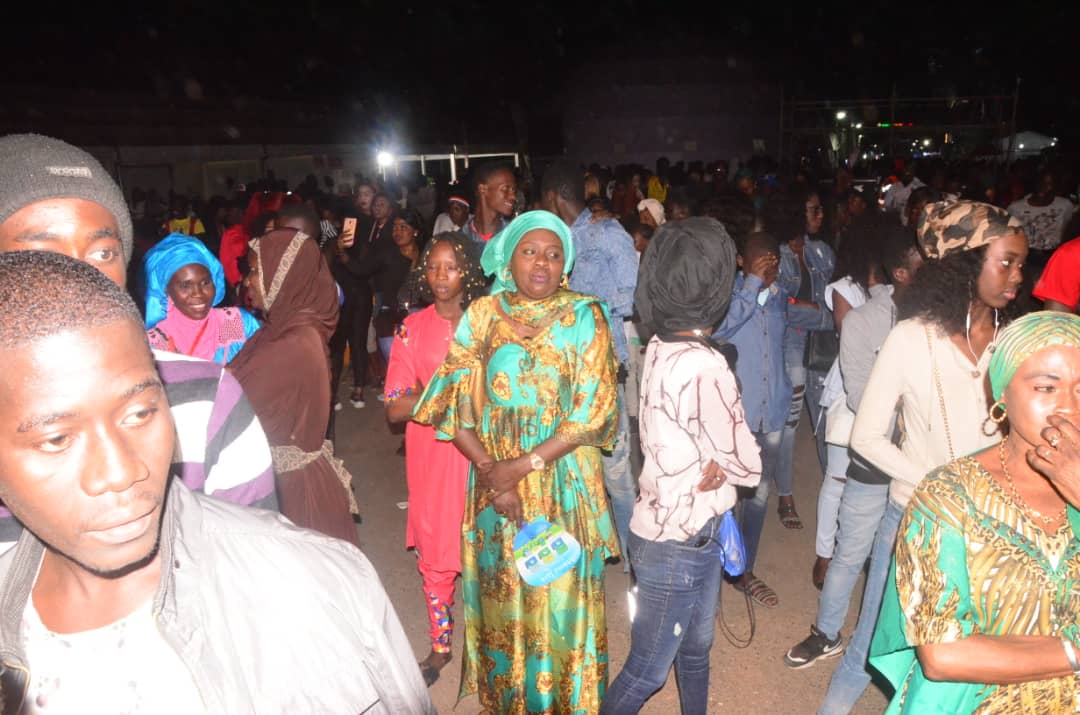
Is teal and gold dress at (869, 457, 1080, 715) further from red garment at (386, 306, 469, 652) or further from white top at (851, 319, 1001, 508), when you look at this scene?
red garment at (386, 306, 469, 652)

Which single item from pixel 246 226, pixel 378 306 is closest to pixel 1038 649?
pixel 378 306

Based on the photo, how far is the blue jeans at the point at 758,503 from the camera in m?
4.14

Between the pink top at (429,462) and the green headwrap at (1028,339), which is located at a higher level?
the green headwrap at (1028,339)

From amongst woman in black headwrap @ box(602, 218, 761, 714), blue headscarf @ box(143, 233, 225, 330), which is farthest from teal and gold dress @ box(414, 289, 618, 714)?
blue headscarf @ box(143, 233, 225, 330)

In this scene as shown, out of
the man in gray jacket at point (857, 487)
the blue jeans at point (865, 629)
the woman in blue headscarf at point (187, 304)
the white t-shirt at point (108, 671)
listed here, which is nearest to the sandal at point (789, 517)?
the man in gray jacket at point (857, 487)

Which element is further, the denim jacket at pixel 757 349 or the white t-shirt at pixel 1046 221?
the white t-shirt at pixel 1046 221

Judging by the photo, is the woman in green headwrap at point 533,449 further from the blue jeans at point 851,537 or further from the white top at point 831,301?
the white top at point 831,301

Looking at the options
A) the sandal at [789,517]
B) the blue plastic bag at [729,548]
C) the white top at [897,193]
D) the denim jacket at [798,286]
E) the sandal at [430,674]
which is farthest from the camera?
the white top at [897,193]

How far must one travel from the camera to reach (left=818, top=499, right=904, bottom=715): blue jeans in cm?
288

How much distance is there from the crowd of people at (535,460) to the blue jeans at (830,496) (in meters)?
0.03

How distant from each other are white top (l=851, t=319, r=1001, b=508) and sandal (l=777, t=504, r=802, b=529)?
2295 millimetres

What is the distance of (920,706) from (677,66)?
97.9 ft

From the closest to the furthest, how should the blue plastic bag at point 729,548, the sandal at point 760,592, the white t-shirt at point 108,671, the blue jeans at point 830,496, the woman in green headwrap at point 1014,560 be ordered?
the white t-shirt at point 108,671 < the woman in green headwrap at point 1014,560 < the blue plastic bag at point 729,548 < the blue jeans at point 830,496 < the sandal at point 760,592

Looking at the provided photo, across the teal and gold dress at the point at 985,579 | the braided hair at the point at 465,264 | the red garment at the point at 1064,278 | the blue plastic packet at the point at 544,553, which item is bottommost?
the blue plastic packet at the point at 544,553
